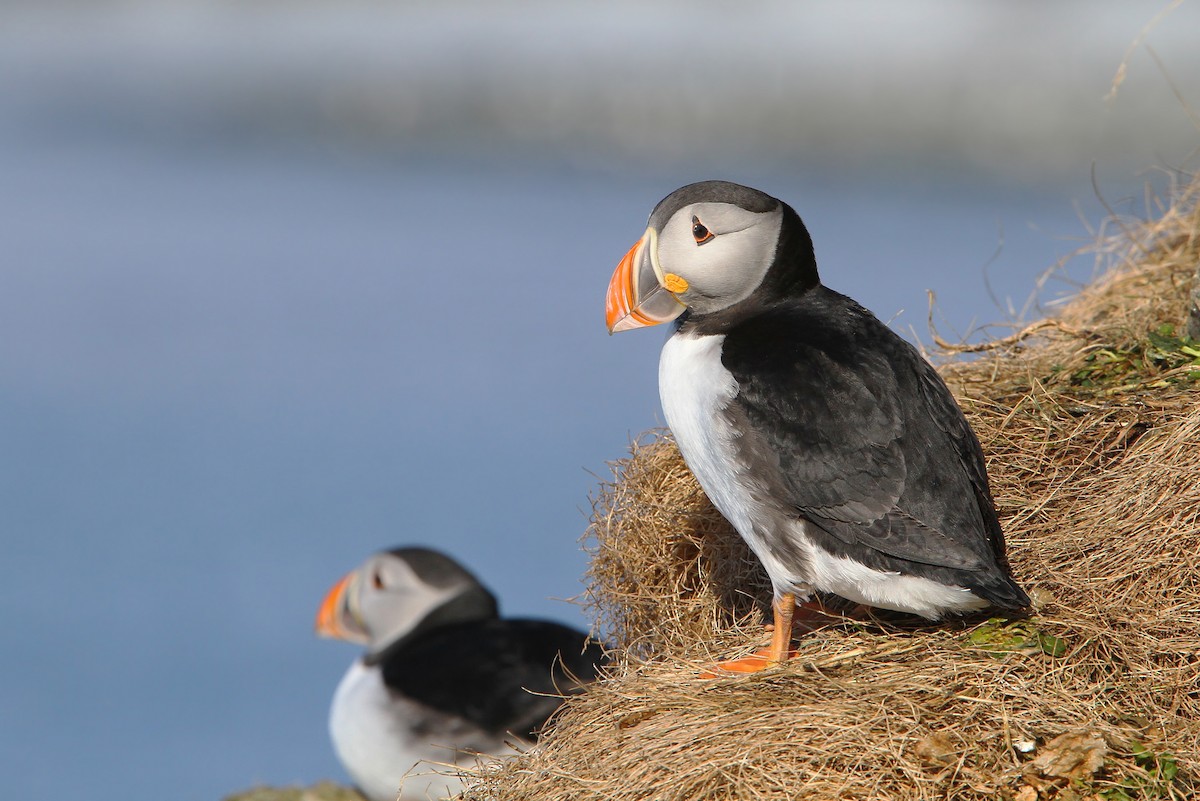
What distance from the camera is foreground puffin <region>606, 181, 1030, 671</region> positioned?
276 cm

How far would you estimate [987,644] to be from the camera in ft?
9.12

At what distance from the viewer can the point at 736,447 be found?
2861mm

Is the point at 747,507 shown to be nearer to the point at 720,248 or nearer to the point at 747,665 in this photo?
the point at 747,665

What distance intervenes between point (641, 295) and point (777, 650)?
849 millimetres

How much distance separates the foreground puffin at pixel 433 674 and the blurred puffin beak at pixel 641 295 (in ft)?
5.50

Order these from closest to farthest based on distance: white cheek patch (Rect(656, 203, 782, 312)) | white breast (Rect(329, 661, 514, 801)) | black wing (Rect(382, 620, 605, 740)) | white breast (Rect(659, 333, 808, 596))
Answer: white breast (Rect(659, 333, 808, 596))
white cheek patch (Rect(656, 203, 782, 312))
black wing (Rect(382, 620, 605, 740))
white breast (Rect(329, 661, 514, 801))

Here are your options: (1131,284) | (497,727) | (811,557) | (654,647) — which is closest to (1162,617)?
(811,557)

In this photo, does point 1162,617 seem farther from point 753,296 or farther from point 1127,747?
point 753,296

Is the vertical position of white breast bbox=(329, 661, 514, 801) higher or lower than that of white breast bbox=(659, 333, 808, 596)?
lower

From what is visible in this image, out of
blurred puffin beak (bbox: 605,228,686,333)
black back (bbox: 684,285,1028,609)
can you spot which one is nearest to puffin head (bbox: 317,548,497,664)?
blurred puffin beak (bbox: 605,228,686,333)

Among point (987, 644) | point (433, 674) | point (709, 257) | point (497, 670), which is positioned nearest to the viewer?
point (987, 644)

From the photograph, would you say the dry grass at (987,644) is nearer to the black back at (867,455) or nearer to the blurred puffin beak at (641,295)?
the black back at (867,455)

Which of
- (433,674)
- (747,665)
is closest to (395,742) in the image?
(433,674)

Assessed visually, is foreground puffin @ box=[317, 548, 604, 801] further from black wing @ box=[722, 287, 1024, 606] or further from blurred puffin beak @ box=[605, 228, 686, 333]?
black wing @ box=[722, 287, 1024, 606]
